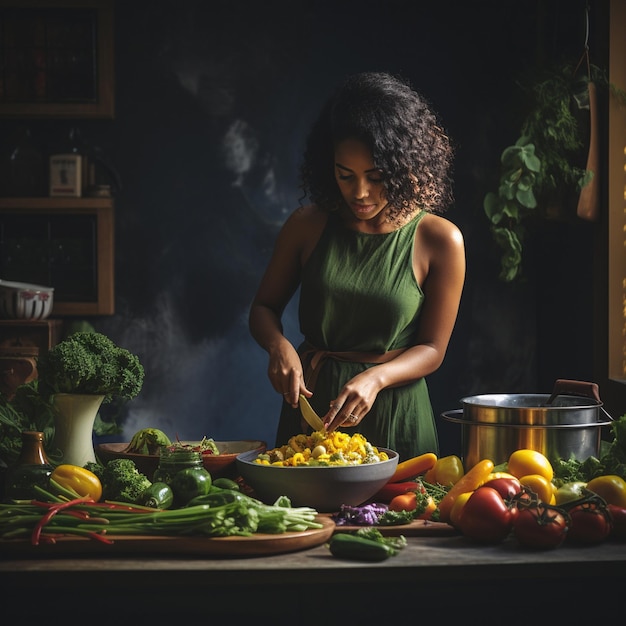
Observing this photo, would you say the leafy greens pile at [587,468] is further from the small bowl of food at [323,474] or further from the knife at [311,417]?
the knife at [311,417]

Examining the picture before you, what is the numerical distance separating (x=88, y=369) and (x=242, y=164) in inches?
105

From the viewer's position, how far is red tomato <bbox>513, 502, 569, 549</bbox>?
145cm

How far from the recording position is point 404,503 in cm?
166

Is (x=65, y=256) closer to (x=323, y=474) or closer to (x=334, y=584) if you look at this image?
(x=323, y=474)

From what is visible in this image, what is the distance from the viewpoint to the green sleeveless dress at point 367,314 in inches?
89.3

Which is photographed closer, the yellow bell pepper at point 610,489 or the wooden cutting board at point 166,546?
the wooden cutting board at point 166,546

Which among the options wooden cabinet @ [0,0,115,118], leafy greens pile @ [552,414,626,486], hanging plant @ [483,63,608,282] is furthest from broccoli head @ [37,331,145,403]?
wooden cabinet @ [0,0,115,118]

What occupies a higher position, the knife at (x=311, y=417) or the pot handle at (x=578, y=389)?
the pot handle at (x=578, y=389)

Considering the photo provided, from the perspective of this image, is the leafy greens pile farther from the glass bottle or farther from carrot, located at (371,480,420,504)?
the glass bottle

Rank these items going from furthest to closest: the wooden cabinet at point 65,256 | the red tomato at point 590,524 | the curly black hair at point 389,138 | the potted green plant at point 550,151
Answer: the wooden cabinet at point 65,256 → the potted green plant at point 550,151 → the curly black hair at point 389,138 → the red tomato at point 590,524

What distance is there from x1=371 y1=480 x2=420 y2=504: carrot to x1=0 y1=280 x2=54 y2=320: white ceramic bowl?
2.57 m

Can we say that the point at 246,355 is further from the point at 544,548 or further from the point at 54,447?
the point at 544,548

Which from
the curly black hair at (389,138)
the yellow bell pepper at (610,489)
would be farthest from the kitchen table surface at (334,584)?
the curly black hair at (389,138)

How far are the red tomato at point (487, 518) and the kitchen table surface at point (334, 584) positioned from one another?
0.02m
